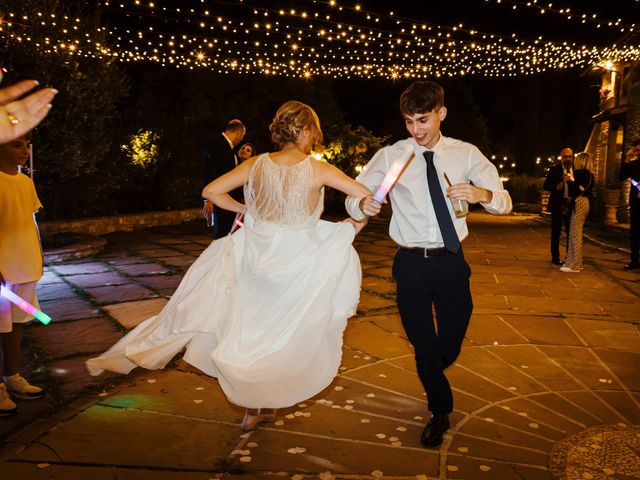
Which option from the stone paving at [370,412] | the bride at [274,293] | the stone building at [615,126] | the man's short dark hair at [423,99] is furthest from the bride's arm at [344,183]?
the stone building at [615,126]

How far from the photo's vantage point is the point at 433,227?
300cm

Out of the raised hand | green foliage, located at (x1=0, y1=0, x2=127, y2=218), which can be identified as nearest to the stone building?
green foliage, located at (x1=0, y1=0, x2=127, y2=218)

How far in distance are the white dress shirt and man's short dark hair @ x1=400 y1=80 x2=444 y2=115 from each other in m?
0.22

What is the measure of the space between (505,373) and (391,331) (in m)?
1.30

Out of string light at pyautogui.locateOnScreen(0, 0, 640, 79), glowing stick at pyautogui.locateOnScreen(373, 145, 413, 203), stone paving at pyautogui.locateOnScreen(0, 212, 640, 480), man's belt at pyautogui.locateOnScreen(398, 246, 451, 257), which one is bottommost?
stone paving at pyautogui.locateOnScreen(0, 212, 640, 480)

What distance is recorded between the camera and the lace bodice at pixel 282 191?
3.30 meters

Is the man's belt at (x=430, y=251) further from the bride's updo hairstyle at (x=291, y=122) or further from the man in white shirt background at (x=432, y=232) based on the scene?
the bride's updo hairstyle at (x=291, y=122)

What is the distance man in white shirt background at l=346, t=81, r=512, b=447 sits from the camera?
2.98 meters

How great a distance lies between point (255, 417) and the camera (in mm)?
3254

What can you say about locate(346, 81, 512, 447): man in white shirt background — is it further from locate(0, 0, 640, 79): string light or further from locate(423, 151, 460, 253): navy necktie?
locate(0, 0, 640, 79): string light

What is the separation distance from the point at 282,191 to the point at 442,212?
96 cm

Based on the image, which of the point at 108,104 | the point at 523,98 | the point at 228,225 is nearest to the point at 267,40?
the point at 108,104

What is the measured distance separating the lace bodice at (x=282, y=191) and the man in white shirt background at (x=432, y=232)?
371mm

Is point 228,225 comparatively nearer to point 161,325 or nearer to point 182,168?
point 161,325
